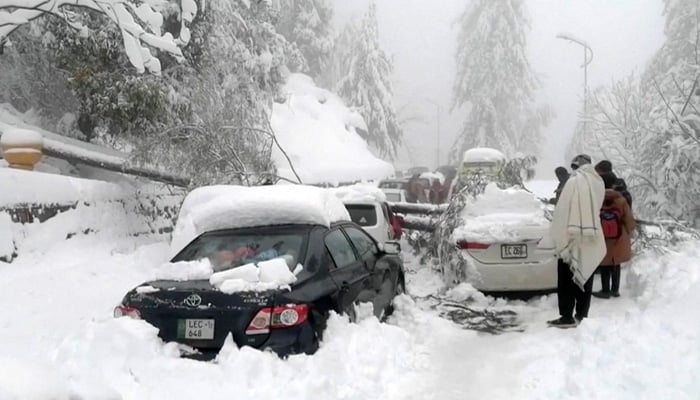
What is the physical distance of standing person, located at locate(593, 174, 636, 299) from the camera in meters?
7.51

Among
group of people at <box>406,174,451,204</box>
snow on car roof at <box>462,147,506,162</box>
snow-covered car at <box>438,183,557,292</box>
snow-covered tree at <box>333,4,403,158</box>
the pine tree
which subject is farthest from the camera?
snow-covered tree at <box>333,4,403,158</box>

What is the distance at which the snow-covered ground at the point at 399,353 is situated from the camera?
411 cm

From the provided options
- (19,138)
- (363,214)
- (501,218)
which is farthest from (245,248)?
(19,138)

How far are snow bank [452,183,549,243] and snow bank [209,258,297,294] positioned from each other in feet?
12.3

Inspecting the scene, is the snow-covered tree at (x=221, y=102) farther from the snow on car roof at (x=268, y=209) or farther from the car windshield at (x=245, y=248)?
the car windshield at (x=245, y=248)

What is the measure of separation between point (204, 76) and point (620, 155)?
11.1m

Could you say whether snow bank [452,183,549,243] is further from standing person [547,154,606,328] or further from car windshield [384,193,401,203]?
car windshield [384,193,401,203]

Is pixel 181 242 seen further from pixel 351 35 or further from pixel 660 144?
pixel 351 35

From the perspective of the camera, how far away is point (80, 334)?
471cm

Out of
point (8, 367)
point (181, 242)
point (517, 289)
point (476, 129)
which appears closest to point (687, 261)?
point (517, 289)

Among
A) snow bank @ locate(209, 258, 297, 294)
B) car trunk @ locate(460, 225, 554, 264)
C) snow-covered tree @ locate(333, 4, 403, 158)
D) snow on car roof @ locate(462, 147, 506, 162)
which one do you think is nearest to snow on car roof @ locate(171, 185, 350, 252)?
snow bank @ locate(209, 258, 297, 294)

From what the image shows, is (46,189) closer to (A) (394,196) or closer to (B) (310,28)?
(A) (394,196)

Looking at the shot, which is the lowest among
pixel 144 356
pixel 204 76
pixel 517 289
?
pixel 517 289

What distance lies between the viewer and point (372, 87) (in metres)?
43.3
